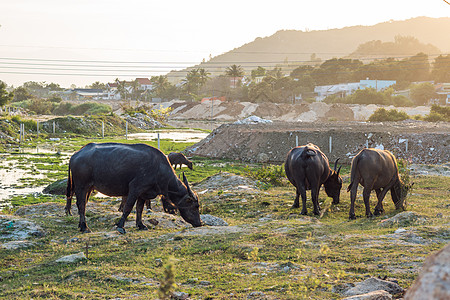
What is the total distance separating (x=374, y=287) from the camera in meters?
6.87

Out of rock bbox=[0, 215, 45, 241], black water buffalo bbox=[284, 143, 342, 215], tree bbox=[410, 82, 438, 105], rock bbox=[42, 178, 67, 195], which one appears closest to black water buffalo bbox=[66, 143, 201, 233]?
rock bbox=[0, 215, 45, 241]

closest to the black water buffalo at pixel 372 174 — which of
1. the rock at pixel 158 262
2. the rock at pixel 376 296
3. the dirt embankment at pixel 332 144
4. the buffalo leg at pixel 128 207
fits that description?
the buffalo leg at pixel 128 207

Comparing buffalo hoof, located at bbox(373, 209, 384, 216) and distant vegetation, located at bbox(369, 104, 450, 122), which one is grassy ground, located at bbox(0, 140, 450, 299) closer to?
buffalo hoof, located at bbox(373, 209, 384, 216)

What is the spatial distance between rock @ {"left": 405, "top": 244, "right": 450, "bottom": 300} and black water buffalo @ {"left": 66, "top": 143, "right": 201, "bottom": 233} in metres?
9.64

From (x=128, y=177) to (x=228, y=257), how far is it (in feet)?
13.8

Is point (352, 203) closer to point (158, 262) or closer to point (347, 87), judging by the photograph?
point (158, 262)

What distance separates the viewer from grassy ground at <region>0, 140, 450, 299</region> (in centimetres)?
740

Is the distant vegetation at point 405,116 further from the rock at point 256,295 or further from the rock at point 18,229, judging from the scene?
the rock at point 256,295

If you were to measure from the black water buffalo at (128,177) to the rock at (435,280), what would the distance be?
9641 millimetres

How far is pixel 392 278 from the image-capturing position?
7.40 m

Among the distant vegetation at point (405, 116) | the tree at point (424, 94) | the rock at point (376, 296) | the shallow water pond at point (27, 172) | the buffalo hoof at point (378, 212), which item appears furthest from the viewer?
the tree at point (424, 94)

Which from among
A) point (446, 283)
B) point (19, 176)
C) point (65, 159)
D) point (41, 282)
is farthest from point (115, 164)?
point (65, 159)

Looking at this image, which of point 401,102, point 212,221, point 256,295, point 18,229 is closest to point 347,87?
point 401,102

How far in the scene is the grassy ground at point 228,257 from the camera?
7.40 m
